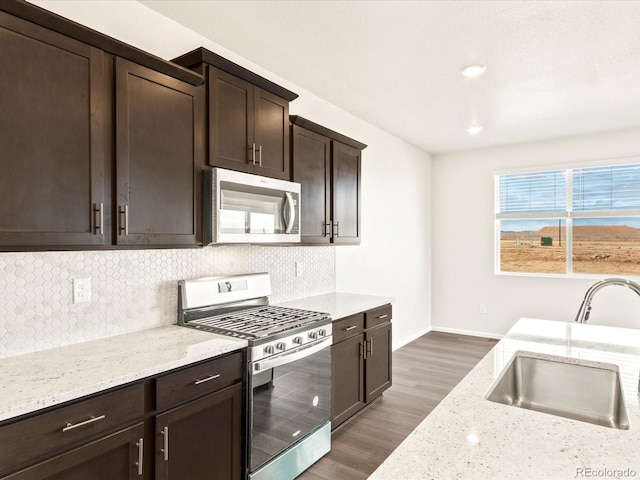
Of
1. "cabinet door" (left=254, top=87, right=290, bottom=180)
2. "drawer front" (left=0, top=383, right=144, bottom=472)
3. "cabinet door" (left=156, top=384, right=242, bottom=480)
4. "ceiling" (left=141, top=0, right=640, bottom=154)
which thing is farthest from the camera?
"cabinet door" (left=254, top=87, right=290, bottom=180)

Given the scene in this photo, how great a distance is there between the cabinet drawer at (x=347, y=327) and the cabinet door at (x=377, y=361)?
0.15 m

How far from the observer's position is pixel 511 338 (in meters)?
1.97

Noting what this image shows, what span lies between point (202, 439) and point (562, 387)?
155cm

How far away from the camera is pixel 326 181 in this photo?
321cm

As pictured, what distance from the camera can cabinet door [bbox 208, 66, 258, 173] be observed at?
220 centimetres

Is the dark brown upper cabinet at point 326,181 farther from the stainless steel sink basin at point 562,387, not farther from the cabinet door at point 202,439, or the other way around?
the stainless steel sink basin at point 562,387

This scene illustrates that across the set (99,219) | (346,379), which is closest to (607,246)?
(346,379)

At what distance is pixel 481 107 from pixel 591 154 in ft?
7.03

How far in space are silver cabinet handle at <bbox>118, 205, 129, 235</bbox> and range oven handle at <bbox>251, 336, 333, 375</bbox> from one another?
35.5 inches

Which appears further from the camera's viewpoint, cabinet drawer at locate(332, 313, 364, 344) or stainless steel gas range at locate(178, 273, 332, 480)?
cabinet drawer at locate(332, 313, 364, 344)

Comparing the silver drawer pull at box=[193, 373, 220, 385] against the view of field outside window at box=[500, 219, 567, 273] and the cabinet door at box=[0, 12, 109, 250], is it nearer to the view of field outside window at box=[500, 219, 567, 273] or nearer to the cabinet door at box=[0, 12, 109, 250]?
the cabinet door at box=[0, 12, 109, 250]

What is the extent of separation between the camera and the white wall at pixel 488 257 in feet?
16.0

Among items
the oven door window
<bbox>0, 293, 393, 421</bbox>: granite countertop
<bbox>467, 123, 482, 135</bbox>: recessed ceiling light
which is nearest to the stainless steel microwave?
<bbox>0, 293, 393, 421</bbox>: granite countertop

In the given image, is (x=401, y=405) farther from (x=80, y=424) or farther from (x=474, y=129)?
(x=474, y=129)
